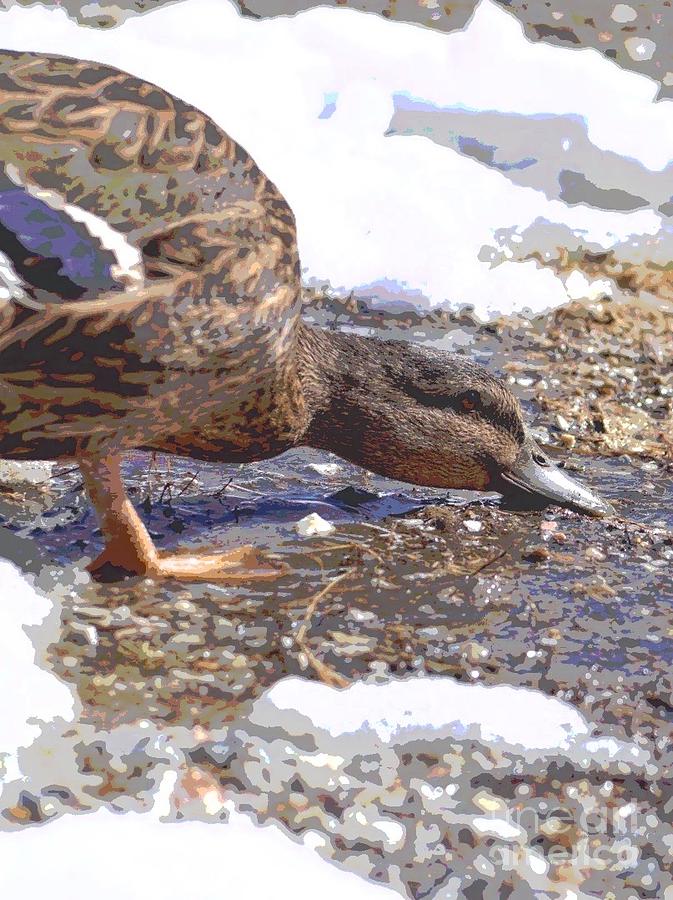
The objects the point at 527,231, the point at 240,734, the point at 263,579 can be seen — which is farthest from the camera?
the point at 527,231

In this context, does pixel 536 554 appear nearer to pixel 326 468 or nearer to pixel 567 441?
pixel 326 468

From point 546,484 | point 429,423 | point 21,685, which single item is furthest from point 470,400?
point 21,685

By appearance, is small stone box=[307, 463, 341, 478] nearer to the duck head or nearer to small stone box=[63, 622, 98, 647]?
the duck head

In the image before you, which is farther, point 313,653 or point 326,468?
point 326,468

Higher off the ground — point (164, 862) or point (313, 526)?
point (164, 862)

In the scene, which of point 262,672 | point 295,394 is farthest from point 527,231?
point 262,672

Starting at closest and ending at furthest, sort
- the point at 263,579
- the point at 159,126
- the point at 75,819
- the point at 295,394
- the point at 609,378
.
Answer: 1. the point at 75,819
2. the point at 159,126
3. the point at 263,579
4. the point at 295,394
5. the point at 609,378

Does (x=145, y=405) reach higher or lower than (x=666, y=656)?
higher

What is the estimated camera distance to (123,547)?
3525 mm

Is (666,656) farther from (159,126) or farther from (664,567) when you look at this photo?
(159,126)

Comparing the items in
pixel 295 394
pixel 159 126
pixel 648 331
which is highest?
pixel 159 126

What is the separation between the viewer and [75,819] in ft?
8.32

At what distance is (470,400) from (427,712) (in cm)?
155

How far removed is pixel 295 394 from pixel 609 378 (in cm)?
226
